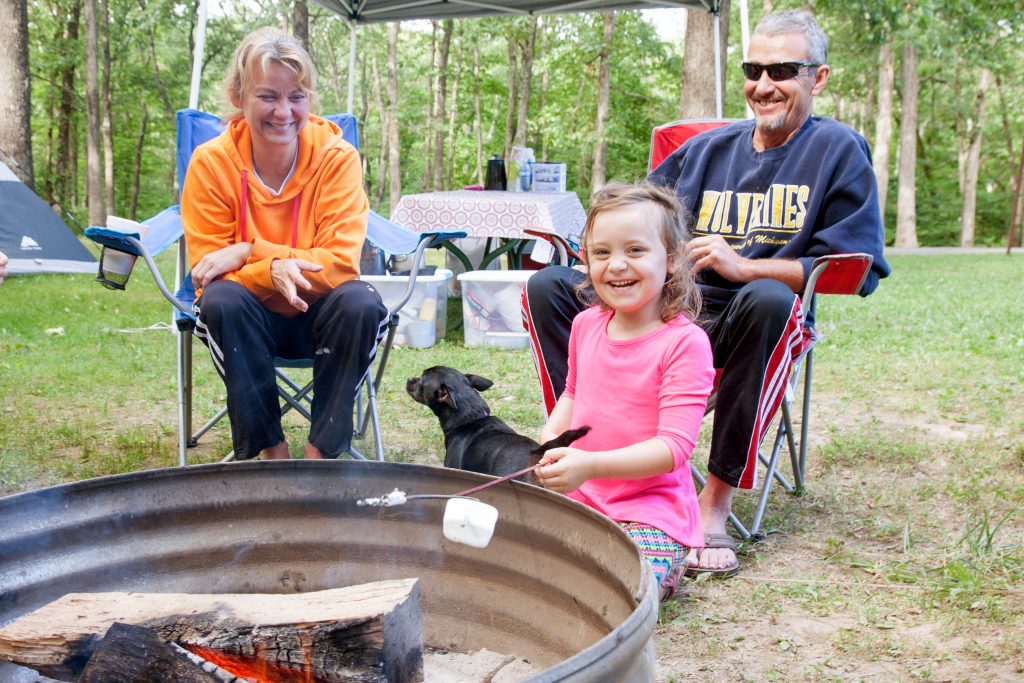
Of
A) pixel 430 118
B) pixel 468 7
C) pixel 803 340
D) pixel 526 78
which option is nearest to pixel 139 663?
pixel 803 340

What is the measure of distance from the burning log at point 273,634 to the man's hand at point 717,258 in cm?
132

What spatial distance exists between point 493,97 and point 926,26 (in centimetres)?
1698

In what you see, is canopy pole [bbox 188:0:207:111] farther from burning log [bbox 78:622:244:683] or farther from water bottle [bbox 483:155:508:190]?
burning log [bbox 78:622:244:683]

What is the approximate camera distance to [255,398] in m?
2.28

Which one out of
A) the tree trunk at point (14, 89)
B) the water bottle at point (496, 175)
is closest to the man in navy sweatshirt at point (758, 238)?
the water bottle at point (496, 175)

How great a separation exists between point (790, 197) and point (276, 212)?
4.75ft

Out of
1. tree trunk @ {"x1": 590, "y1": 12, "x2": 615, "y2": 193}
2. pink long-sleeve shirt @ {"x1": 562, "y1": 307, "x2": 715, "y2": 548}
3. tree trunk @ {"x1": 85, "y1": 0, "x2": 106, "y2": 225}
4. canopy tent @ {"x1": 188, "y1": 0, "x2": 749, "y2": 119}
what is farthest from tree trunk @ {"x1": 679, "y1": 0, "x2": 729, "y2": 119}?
tree trunk @ {"x1": 85, "y1": 0, "x2": 106, "y2": 225}

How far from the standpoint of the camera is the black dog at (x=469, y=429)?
2.31 m

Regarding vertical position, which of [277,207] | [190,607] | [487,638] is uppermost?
[277,207]

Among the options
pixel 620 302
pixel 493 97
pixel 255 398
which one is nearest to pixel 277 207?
pixel 255 398

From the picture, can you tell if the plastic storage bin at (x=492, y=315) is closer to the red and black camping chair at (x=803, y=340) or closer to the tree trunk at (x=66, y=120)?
the red and black camping chair at (x=803, y=340)

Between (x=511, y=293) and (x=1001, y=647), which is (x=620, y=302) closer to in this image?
(x=1001, y=647)

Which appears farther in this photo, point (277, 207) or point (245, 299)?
point (277, 207)

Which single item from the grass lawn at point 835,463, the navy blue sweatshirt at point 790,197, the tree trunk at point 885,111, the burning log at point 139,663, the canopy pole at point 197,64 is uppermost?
the tree trunk at point 885,111
